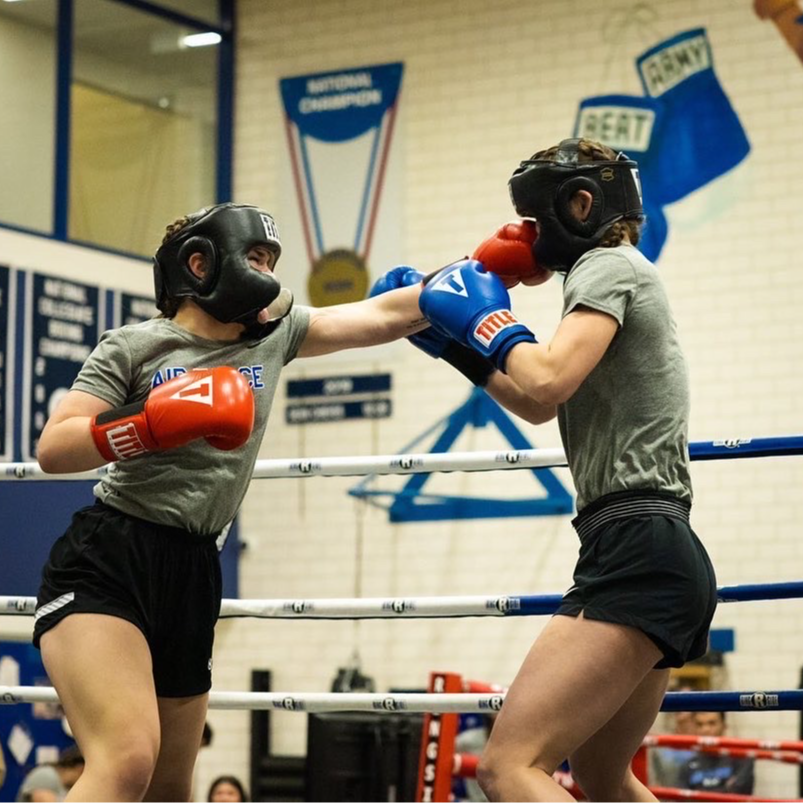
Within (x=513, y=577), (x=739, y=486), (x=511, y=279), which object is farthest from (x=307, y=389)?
(x=511, y=279)

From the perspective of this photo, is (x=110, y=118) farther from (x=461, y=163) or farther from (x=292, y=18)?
(x=461, y=163)

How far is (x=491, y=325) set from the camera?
2.72m

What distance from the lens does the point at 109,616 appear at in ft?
9.03

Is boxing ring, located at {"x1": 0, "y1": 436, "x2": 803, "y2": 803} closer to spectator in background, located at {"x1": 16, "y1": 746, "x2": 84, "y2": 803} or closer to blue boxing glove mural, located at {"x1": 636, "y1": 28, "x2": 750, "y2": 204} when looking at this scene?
spectator in background, located at {"x1": 16, "y1": 746, "x2": 84, "y2": 803}

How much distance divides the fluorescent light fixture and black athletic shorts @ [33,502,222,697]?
22.0 feet

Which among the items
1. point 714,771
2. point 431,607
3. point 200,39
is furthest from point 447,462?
point 200,39

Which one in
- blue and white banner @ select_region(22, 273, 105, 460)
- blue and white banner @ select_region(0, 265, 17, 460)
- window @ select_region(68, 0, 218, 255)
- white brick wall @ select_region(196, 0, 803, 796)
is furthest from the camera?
window @ select_region(68, 0, 218, 255)

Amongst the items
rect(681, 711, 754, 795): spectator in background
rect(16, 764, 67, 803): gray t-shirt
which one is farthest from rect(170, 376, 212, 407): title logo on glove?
rect(681, 711, 754, 795): spectator in background

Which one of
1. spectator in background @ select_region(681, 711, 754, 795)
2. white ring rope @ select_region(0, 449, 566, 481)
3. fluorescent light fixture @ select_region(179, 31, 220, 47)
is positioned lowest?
spectator in background @ select_region(681, 711, 754, 795)

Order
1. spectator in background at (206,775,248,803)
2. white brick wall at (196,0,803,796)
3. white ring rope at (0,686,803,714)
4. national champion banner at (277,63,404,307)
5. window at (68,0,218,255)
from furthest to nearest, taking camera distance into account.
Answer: national champion banner at (277,63,404,307)
window at (68,0,218,255)
white brick wall at (196,0,803,796)
spectator in background at (206,775,248,803)
white ring rope at (0,686,803,714)

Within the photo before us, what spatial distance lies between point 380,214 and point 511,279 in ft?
19.0

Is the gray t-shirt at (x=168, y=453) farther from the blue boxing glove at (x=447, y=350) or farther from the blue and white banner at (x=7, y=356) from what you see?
the blue and white banner at (x=7, y=356)

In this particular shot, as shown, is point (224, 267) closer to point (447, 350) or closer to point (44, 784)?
point (447, 350)

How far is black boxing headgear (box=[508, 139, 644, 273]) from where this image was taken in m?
2.81
